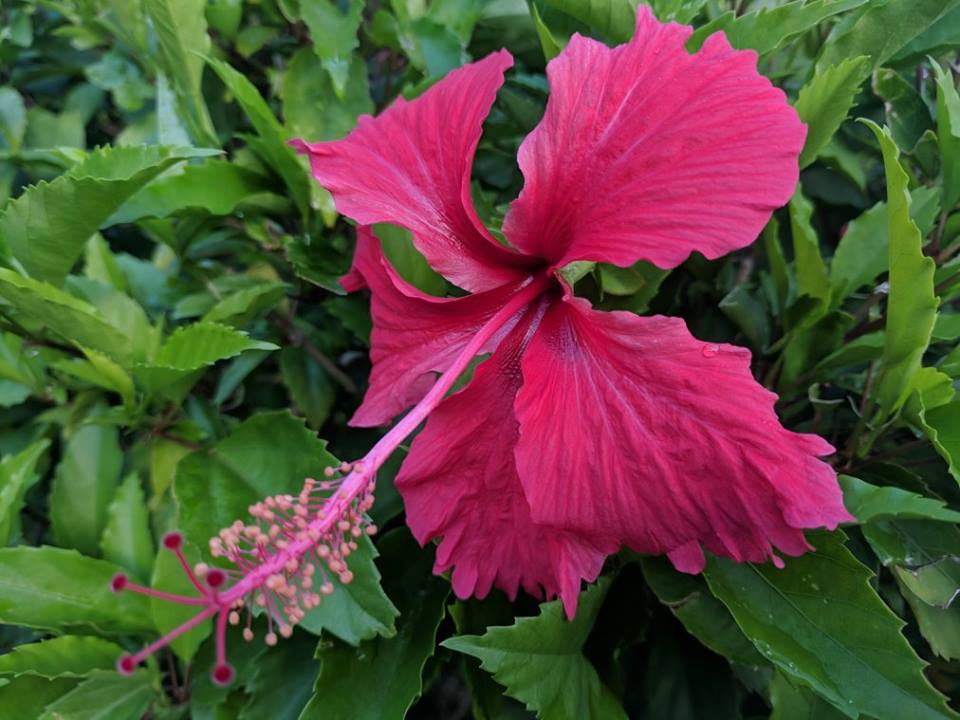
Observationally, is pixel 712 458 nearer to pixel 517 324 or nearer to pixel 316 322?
pixel 517 324

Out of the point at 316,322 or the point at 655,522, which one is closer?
the point at 655,522

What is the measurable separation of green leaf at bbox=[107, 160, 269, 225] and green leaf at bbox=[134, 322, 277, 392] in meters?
0.13

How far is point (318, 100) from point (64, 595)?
58 cm

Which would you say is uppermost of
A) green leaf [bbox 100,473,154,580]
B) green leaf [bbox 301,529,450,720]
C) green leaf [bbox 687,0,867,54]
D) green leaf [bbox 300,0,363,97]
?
green leaf [bbox 687,0,867,54]

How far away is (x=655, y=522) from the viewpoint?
53cm

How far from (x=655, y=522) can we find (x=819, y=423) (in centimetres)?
26

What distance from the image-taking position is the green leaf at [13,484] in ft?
2.58

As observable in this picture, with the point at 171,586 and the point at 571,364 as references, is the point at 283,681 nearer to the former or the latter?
the point at 171,586

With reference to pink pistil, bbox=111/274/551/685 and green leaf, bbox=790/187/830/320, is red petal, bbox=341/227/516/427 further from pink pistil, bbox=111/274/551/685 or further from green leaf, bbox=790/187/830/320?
green leaf, bbox=790/187/830/320

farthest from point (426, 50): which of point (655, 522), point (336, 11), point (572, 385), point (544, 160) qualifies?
point (655, 522)

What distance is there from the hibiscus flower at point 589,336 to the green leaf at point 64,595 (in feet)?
1.18

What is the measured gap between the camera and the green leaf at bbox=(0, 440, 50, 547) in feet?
2.58

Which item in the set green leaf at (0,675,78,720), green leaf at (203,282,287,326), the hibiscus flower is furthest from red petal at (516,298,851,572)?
green leaf at (0,675,78,720)

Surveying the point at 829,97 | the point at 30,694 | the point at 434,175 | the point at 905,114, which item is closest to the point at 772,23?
the point at 829,97
